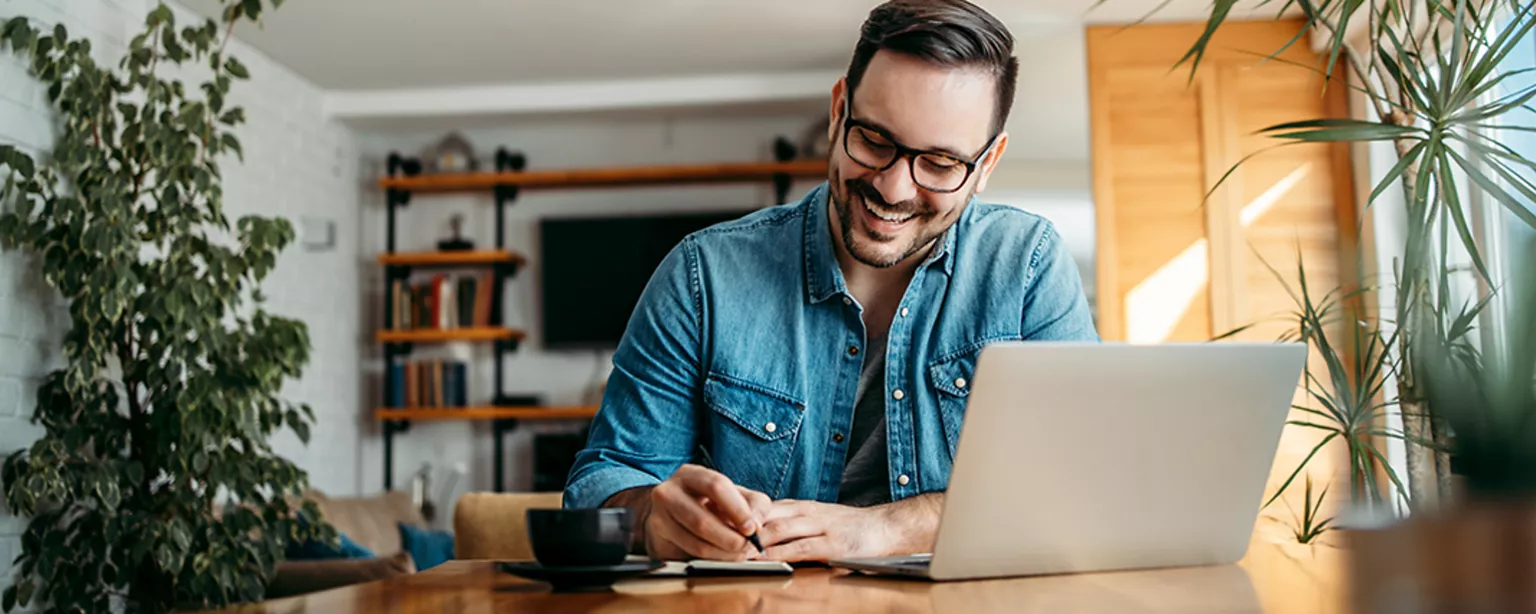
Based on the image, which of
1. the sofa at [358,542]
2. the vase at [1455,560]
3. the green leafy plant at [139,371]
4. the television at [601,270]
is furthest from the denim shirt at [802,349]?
the television at [601,270]

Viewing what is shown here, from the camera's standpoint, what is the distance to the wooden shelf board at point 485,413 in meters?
5.66

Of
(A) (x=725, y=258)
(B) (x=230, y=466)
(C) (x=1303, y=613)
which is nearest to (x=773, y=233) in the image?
(A) (x=725, y=258)

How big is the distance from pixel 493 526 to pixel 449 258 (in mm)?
4410

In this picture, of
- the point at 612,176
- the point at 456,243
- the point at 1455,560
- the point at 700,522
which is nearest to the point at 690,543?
the point at 700,522

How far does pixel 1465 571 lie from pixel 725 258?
1.21 metres

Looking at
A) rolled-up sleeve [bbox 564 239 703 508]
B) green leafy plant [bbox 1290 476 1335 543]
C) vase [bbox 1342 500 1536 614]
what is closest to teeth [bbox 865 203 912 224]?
rolled-up sleeve [bbox 564 239 703 508]

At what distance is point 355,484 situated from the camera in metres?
5.95

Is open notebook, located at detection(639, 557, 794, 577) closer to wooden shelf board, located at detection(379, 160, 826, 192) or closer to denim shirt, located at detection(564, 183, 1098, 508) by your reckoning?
denim shirt, located at detection(564, 183, 1098, 508)

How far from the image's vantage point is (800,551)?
1.10 meters

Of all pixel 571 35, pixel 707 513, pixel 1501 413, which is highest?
pixel 571 35

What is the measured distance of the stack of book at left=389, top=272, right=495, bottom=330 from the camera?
19.2 ft

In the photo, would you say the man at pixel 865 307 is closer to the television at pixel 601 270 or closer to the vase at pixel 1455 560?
the vase at pixel 1455 560

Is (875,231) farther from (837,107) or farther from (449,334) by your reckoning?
(449,334)

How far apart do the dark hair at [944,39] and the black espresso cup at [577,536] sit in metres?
0.72
